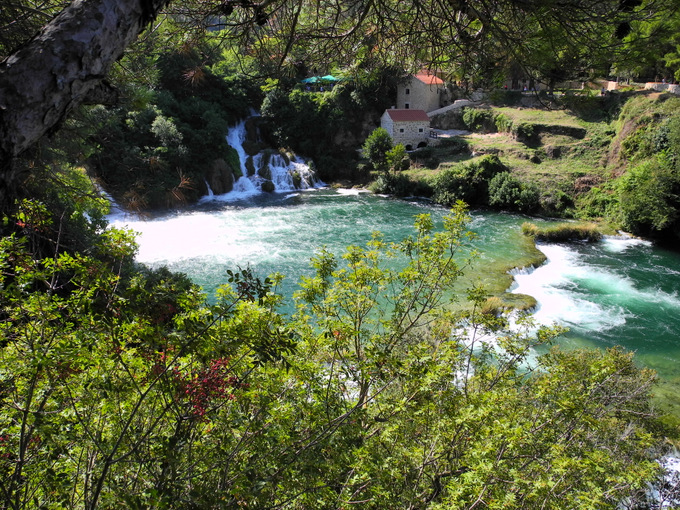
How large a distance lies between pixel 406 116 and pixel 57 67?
33379 mm

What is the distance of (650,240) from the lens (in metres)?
20.4

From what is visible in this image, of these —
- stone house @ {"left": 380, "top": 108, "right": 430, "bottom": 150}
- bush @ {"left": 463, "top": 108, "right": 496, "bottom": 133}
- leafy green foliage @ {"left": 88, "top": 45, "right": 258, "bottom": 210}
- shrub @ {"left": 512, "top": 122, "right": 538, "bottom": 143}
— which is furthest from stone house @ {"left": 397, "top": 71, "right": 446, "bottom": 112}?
leafy green foliage @ {"left": 88, "top": 45, "right": 258, "bottom": 210}

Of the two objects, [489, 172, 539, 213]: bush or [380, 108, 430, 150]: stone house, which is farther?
[380, 108, 430, 150]: stone house

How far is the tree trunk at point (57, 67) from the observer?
165 centimetres

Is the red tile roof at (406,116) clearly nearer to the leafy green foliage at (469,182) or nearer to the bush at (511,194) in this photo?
the leafy green foliage at (469,182)

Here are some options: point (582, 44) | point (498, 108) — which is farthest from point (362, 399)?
point (498, 108)

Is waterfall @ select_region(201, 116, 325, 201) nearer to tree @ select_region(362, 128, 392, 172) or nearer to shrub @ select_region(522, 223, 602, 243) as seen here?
tree @ select_region(362, 128, 392, 172)

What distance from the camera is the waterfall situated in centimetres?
2858

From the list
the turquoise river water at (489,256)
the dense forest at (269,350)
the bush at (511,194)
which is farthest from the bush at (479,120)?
the dense forest at (269,350)

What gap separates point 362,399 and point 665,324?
13893mm

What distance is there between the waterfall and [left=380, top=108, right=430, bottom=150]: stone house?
23.9ft

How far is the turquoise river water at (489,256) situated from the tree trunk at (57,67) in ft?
31.4

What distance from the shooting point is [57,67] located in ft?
5.86

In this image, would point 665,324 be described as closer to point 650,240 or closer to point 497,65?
point 650,240
